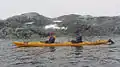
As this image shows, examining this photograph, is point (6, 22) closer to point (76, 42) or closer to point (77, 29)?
point (77, 29)

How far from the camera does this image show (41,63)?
1959 centimetres

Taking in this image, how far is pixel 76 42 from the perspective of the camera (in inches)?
1277

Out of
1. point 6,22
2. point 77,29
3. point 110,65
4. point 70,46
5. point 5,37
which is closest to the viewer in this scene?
point 110,65

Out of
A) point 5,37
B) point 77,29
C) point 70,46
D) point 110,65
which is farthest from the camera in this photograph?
point 77,29

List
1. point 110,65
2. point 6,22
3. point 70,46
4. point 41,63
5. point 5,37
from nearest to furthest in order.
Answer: point 110,65
point 41,63
point 70,46
point 5,37
point 6,22

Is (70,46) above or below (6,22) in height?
below

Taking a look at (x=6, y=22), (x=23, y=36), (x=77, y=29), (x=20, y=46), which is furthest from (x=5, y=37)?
(x=20, y=46)

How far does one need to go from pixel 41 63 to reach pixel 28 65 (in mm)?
1230

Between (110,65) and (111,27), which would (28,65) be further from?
(111,27)

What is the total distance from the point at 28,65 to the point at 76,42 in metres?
14.5

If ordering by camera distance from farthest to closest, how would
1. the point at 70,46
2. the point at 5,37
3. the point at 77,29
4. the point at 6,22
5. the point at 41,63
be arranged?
the point at 6,22, the point at 77,29, the point at 5,37, the point at 70,46, the point at 41,63

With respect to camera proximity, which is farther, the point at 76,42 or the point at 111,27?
the point at 111,27

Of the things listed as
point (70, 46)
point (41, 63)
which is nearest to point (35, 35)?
point (70, 46)

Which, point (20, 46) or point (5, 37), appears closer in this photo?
point (20, 46)
